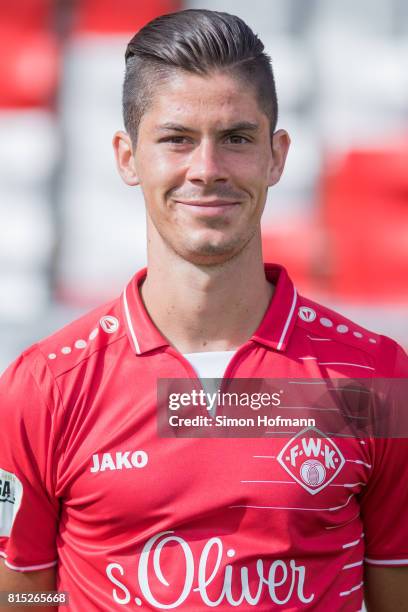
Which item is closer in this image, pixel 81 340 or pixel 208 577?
pixel 208 577

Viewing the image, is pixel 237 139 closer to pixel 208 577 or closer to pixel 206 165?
pixel 206 165

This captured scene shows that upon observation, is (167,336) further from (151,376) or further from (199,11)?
(199,11)

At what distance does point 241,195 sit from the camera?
2004mm

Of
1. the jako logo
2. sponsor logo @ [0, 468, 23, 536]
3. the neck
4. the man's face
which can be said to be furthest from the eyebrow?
sponsor logo @ [0, 468, 23, 536]

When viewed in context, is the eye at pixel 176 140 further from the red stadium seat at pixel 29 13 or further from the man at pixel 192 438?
the red stadium seat at pixel 29 13

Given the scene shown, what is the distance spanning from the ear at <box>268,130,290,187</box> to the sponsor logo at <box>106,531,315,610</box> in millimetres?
793

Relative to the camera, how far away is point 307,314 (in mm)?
2209

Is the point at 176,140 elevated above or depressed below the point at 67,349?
above

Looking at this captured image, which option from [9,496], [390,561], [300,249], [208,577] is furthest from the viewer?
[300,249]

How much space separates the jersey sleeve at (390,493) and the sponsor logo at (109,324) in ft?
1.98

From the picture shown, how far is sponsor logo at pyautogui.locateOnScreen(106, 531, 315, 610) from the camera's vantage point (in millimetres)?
1929

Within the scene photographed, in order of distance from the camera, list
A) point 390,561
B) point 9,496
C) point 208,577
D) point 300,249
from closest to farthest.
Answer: point 208,577 → point 9,496 → point 390,561 → point 300,249

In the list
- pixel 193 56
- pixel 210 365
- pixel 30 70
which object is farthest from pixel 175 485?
pixel 30 70

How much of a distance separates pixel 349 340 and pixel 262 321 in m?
0.20
